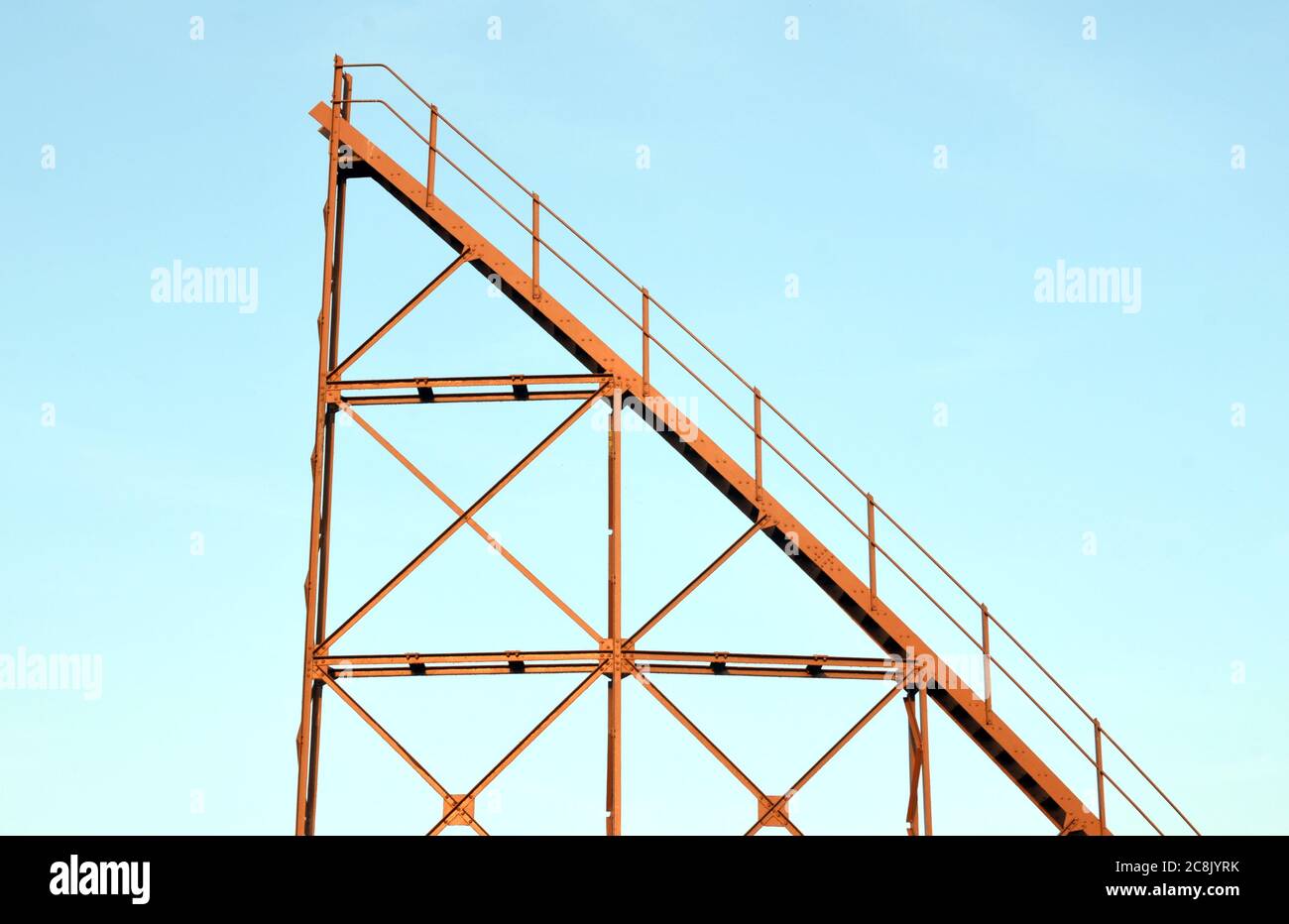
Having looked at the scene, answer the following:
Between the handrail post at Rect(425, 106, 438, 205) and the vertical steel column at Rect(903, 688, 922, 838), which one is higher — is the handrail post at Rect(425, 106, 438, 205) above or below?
above

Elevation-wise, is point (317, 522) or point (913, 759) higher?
point (317, 522)

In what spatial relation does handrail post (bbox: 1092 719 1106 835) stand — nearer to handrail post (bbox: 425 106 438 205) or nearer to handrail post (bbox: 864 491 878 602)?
handrail post (bbox: 864 491 878 602)

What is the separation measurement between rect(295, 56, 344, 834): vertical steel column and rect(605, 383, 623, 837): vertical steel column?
3.59m

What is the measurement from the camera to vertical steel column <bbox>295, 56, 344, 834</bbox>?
18.5 m

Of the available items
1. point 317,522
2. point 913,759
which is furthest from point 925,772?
point 317,522

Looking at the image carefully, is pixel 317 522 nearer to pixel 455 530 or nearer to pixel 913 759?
pixel 455 530

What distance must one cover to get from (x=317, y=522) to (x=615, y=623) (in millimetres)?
3985

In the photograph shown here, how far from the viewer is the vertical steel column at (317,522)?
1853 cm

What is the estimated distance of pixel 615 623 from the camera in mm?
18984

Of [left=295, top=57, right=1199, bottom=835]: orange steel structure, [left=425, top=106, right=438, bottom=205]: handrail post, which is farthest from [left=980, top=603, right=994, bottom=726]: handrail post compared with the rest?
[left=425, top=106, right=438, bottom=205]: handrail post
